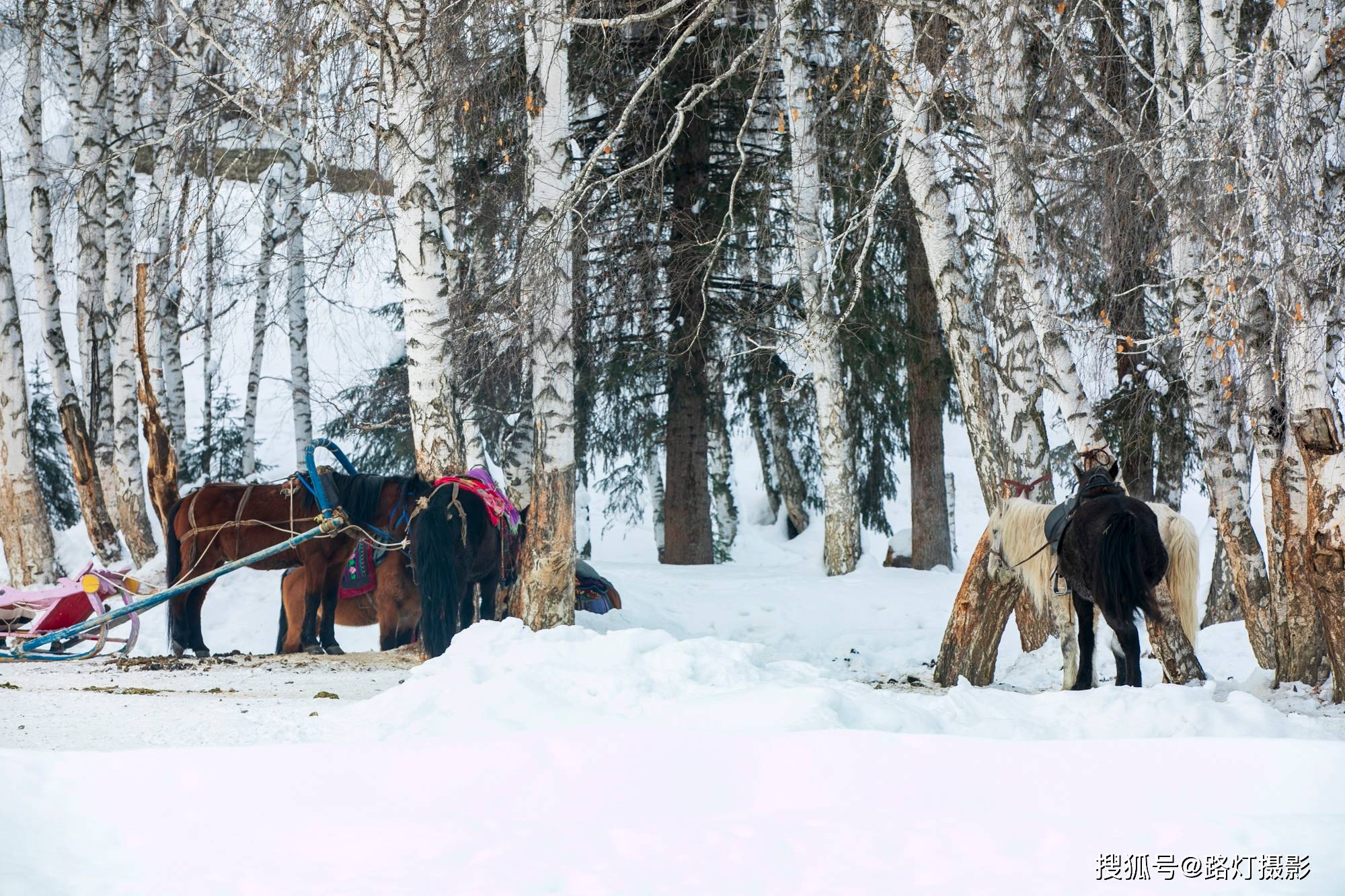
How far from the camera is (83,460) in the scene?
1136 centimetres

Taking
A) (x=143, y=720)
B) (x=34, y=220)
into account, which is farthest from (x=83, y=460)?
(x=143, y=720)

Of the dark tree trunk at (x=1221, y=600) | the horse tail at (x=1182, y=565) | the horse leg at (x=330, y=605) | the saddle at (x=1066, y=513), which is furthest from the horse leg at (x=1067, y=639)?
the horse leg at (x=330, y=605)

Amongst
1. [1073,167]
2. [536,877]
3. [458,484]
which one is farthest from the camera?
[458,484]

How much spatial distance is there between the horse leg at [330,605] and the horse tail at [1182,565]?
5805mm

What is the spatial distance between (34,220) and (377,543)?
666 centimetres

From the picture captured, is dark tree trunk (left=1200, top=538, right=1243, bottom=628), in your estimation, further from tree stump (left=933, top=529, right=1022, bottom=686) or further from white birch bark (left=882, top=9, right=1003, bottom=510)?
tree stump (left=933, top=529, right=1022, bottom=686)

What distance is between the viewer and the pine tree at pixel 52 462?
62.0 feet

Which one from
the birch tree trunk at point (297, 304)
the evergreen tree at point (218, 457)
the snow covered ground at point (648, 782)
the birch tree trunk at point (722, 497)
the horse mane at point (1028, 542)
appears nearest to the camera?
the snow covered ground at point (648, 782)

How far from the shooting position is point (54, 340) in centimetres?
1154

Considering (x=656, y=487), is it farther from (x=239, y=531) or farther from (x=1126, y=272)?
(x=1126, y=272)

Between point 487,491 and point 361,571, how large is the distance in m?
1.63

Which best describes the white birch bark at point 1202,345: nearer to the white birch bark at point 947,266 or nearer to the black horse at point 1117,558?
the black horse at point 1117,558

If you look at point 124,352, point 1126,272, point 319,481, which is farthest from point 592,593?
point 124,352

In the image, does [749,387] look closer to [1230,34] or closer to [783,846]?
[1230,34]
